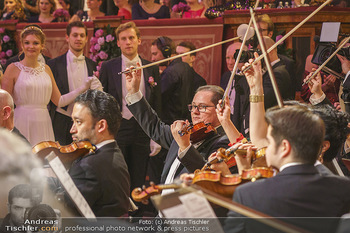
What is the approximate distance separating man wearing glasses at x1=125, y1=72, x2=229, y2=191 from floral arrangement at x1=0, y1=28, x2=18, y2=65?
3.71 metres

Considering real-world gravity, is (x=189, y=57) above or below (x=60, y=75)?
above

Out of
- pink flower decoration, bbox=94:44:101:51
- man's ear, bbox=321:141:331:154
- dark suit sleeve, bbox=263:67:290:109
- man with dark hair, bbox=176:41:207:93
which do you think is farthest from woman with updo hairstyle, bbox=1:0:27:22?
man's ear, bbox=321:141:331:154

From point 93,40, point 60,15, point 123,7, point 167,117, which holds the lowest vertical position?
point 167,117

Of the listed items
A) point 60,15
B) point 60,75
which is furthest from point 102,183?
point 60,15

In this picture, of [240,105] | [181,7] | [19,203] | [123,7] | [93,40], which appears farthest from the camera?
[123,7]

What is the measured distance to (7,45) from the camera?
7.39 metres

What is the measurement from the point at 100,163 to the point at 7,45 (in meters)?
4.93

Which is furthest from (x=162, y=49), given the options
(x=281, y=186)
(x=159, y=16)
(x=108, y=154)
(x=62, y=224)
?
(x=281, y=186)

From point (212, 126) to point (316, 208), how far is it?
5.03ft

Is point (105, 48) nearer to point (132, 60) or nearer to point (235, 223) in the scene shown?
point (132, 60)

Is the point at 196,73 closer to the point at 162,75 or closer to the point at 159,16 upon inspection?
the point at 162,75

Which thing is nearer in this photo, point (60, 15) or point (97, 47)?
point (97, 47)

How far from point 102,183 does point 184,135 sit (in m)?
0.69

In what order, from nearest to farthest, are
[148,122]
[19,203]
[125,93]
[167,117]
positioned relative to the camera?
[19,203]
[148,122]
[125,93]
[167,117]
